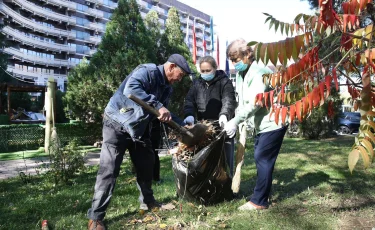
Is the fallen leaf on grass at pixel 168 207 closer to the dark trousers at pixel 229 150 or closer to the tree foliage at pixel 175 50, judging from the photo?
the dark trousers at pixel 229 150

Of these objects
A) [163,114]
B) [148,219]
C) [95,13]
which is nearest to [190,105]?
[163,114]

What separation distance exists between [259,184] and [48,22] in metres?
62.0

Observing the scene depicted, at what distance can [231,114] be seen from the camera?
4000 millimetres

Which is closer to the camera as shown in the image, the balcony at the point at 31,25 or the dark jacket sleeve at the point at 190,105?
the dark jacket sleeve at the point at 190,105

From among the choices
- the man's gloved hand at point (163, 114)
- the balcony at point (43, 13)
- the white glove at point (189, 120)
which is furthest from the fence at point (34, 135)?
the balcony at point (43, 13)

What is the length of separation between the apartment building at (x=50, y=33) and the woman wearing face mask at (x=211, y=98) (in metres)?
47.8

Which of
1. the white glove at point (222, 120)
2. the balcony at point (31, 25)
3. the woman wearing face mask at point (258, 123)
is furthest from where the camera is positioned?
the balcony at point (31, 25)

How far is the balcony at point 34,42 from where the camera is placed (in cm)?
5030

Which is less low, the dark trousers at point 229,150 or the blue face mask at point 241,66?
the blue face mask at point 241,66

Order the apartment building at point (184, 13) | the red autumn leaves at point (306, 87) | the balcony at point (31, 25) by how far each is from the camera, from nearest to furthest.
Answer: the red autumn leaves at point (306, 87), the balcony at point (31, 25), the apartment building at point (184, 13)

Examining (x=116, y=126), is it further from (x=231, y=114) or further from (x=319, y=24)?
(x=319, y=24)

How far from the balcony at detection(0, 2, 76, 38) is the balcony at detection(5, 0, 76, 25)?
162cm

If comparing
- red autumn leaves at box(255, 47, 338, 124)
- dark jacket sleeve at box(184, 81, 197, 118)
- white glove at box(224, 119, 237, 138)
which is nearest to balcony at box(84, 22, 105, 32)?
dark jacket sleeve at box(184, 81, 197, 118)

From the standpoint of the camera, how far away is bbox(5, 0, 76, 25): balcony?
171ft
